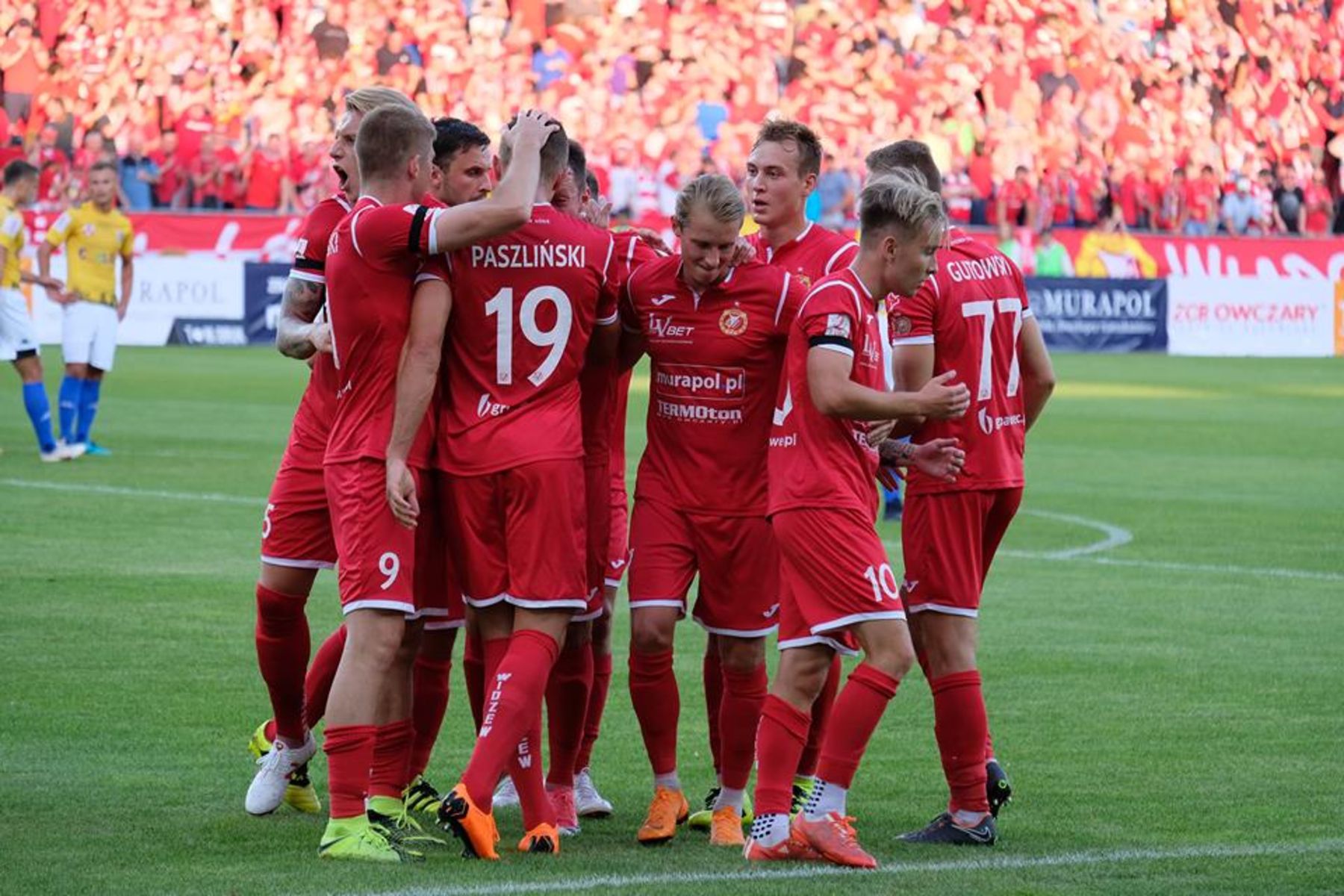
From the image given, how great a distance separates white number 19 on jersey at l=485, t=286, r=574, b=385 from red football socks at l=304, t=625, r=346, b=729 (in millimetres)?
1355

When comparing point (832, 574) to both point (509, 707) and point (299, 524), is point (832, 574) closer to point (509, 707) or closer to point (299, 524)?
point (509, 707)

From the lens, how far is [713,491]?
647 centimetres

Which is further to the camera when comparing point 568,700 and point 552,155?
point 568,700

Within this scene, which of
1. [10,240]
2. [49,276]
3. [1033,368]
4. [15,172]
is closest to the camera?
[1033,368]

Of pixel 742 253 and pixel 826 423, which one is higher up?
pixel 742 253

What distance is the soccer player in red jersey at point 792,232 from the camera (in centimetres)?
678

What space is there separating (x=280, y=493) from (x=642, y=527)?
3.80ft

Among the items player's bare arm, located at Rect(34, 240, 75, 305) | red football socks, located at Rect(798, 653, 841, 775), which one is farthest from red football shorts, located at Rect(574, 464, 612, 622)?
player's bare arm, located at Rect(34, 240, 75, 305)

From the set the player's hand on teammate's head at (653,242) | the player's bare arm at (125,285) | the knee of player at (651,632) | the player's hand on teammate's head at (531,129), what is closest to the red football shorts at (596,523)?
the knee of player at (651,632)

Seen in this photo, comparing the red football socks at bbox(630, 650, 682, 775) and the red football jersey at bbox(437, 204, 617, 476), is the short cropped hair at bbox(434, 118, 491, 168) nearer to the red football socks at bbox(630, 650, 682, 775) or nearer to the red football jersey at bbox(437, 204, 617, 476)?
the red football jersey at bbox(437, 204, 617, 476)

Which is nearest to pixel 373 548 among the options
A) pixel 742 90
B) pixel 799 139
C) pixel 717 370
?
pixel 717 370

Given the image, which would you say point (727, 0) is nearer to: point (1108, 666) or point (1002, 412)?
point (1108, 666)

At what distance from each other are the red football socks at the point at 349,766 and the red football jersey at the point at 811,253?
76.3 inches

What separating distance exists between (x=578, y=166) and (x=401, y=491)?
144cm
